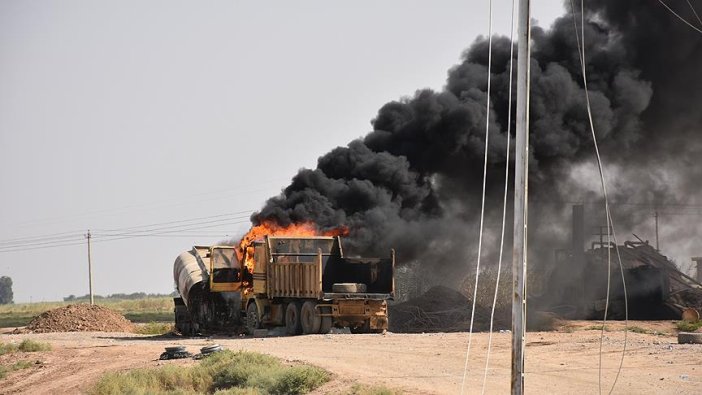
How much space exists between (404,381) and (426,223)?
21733mm

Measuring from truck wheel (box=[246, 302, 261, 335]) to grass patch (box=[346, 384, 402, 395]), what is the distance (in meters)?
Answer: 14.4

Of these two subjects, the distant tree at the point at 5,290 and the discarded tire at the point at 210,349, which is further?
the distant tree at the point at 5,290

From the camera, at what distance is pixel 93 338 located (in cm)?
3531

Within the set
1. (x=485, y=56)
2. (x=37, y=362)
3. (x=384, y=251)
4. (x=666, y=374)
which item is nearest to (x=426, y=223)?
(x=384, y=251)

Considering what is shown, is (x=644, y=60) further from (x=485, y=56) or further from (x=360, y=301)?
(x=360, y=301)

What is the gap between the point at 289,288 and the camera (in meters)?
32.3

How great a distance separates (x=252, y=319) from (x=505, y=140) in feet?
44.8

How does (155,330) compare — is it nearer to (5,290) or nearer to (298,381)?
(298,381)

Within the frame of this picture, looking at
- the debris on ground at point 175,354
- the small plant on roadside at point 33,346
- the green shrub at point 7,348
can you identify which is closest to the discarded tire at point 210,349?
the debris on ground at point 175,354

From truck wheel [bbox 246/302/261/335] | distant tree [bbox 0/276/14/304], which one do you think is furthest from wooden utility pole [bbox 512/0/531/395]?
distant tree [bbox 0/276/14/304]

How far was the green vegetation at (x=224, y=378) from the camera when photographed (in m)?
20.5

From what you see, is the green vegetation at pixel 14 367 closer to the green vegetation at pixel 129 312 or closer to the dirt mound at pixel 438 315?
the dirt mound at pixel 438 315

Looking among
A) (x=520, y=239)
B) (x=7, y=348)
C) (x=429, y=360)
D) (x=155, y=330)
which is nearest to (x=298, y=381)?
(x=429, y=360)

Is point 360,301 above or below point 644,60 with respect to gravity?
below
